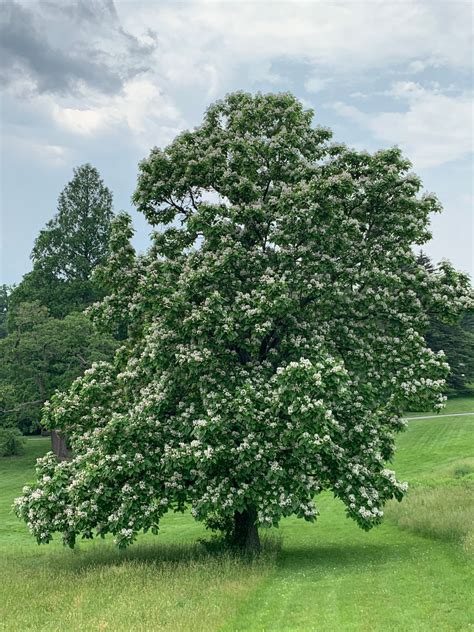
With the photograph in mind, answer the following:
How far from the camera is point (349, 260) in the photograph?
73.7 feet

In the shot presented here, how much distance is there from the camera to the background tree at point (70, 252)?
6962 cm

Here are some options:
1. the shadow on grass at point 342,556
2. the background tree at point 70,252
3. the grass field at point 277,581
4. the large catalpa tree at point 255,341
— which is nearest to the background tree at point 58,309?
the background tree at point 70,252

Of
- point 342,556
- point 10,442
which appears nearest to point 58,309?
point 10,442

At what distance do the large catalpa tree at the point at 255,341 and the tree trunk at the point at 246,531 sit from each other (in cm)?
7

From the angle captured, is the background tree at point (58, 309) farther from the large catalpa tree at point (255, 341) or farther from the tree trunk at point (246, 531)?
the tree trunk at point (246, 531)

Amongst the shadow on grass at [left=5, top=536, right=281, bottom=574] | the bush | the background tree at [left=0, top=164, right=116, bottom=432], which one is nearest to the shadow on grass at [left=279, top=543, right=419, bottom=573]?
the shadow on grass at [left=5, top=536, right=281, bottom=574]

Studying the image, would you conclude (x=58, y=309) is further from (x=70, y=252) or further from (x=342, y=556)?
(x=342, y=556)

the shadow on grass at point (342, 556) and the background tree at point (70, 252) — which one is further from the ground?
the background tree at point (70, 252)

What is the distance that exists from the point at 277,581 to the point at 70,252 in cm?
5901

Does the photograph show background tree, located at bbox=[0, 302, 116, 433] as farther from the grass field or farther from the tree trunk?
the tree trunk

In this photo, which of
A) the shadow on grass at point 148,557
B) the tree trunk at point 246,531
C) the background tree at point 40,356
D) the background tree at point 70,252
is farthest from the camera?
the background tree at point 70,252

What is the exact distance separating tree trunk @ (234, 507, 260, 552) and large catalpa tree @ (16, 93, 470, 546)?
2.9 inches

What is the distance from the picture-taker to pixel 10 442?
58000 millimetres

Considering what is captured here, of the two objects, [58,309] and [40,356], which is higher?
[58,309]
